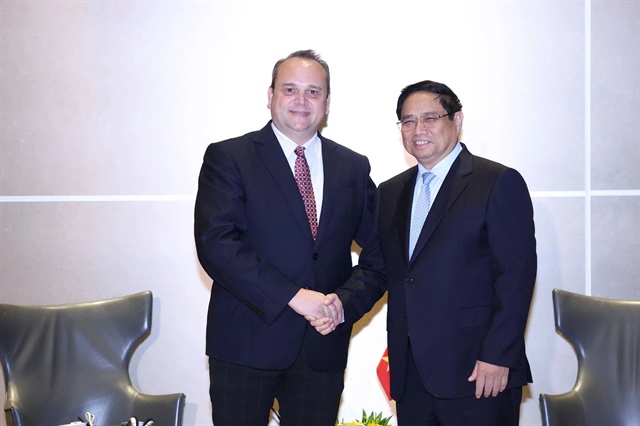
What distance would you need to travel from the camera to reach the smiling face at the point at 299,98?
9.83 feet

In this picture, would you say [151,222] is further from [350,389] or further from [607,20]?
[607,20]

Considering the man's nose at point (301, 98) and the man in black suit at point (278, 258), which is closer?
the man in black suit at point (278, 258)

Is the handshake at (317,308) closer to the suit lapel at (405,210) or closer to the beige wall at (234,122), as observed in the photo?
the suit lapel at (405,210)

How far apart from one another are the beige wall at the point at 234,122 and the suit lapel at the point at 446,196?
1094 mm

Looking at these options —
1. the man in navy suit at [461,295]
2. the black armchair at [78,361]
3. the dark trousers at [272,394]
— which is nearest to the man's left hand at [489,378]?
the man in navy suit at [461,295]

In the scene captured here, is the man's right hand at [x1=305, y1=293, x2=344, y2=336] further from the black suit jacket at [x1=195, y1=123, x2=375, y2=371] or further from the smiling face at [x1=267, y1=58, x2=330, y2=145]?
the smiling face at [x1=267, y1=58, x2=330, y2=145]

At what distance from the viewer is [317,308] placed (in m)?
2.78

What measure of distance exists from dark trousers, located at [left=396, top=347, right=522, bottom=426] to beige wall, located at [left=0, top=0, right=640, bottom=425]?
1146 mm

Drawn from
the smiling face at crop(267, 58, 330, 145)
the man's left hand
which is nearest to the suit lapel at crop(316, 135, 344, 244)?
the smiling face at crop(267, 58, 330, 145)

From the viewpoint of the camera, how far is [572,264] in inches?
153

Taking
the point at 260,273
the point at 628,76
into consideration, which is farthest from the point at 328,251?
the point at 628,76

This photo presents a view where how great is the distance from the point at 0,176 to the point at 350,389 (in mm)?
2229

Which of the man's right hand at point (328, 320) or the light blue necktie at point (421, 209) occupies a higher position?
the light blue necktie at point (421, 209)

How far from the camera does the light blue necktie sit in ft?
9.37
